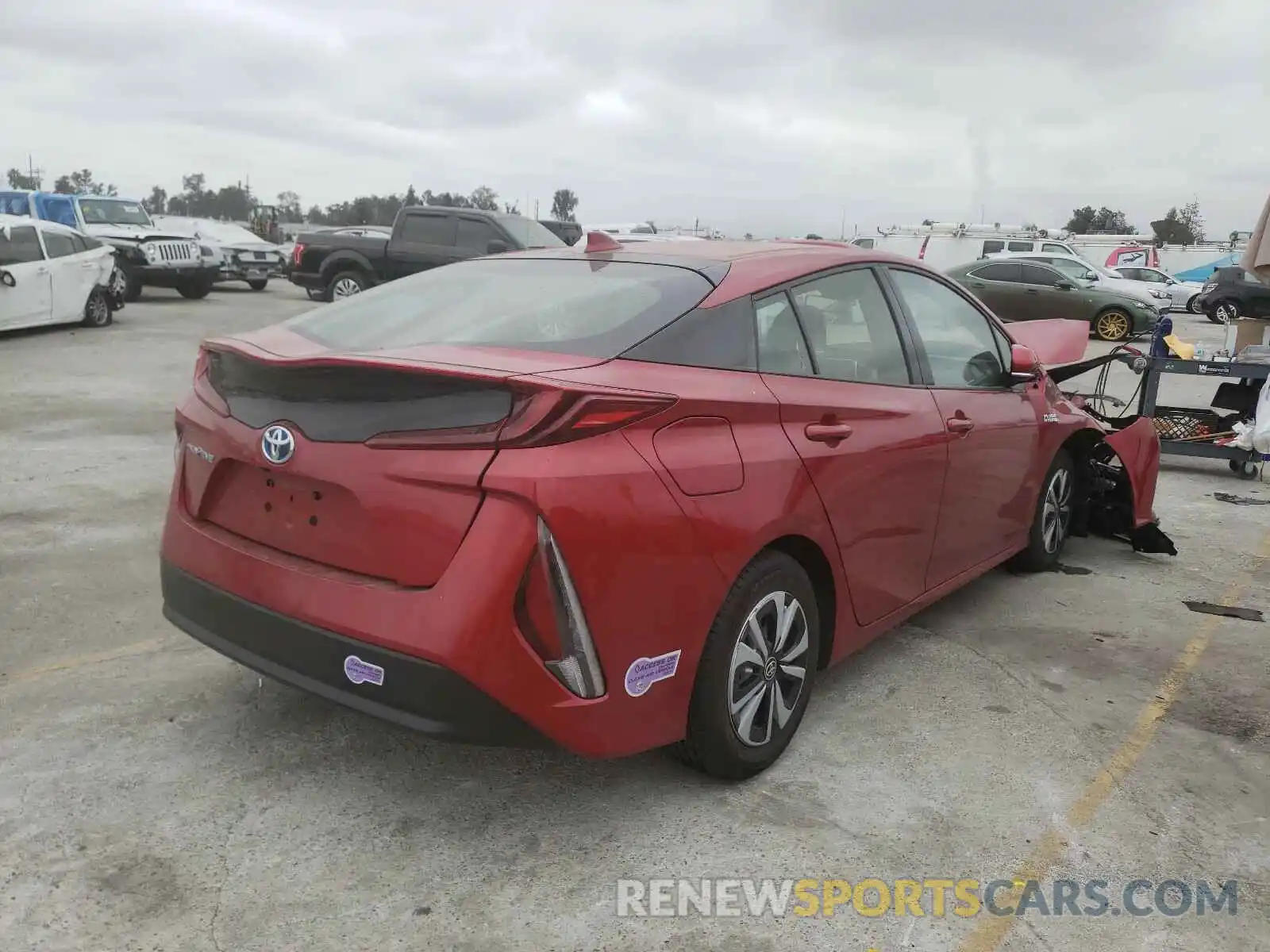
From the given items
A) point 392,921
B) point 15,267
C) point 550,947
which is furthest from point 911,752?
point 15,267

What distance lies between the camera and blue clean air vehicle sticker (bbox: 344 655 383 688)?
2504 mm

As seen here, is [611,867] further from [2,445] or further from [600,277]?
[2,445]

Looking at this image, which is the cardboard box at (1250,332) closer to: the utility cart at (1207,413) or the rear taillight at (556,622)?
the utility cart at (1207,413)

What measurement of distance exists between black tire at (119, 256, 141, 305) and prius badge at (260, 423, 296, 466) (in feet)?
56.9

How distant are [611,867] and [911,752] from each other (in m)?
1.17

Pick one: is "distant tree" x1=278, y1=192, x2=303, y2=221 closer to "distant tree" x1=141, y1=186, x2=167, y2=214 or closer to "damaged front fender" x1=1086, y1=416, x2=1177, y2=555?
"distant tree" x1=141, y1=186, x2=167, y2=214

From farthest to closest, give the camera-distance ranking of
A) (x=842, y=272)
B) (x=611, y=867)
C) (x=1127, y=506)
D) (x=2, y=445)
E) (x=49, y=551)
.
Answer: (x=2, y=445), (x=1127, y=506), (x=49, y=551), (x=842, y=272), (x=611, y=867)

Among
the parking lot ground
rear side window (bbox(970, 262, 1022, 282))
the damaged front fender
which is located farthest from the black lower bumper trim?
rear side window (bbox(970, 262, 1022, 282))

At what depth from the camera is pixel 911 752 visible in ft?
10.9

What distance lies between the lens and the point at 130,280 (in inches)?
729

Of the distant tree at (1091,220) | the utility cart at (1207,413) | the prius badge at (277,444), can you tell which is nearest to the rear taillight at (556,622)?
the prius badge at (277,444)

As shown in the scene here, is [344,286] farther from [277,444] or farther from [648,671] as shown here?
[648,671]

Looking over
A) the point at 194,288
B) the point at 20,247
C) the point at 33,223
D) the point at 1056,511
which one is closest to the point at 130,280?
the point at 194,288

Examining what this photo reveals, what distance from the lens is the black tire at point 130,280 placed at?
59.8 feet
